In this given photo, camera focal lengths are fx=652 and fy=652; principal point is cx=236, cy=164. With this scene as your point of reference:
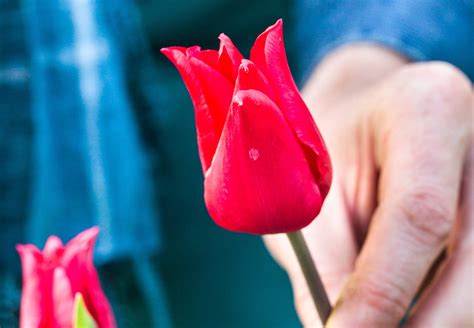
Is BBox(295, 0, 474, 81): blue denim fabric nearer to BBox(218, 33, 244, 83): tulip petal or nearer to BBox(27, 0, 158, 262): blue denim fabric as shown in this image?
BBox(27, 0, 158, 262): blue denim fabric

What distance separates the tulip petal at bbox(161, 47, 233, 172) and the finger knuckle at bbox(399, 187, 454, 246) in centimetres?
12

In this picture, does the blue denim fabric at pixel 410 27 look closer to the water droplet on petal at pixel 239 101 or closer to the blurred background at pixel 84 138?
the blurred background at pixel 84 138

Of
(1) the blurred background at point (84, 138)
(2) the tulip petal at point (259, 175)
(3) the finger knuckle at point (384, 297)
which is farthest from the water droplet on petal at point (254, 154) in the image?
(1) the blurred background at point (84, 138)

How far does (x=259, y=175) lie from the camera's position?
17cm

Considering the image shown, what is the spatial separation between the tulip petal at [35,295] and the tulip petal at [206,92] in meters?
0.06

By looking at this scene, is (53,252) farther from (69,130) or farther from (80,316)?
(69,130)

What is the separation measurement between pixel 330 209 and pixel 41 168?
284 millimetres

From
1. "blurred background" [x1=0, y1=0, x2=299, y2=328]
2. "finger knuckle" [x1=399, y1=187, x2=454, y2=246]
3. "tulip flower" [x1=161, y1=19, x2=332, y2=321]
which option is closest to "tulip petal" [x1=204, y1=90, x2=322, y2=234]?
"tulip flower" [x1=161, y1=19, x2=332, y2=321]

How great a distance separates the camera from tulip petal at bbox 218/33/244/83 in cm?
17

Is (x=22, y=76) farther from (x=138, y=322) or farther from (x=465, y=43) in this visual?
(x=465, y=43)

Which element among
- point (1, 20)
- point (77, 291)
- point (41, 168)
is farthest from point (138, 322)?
point (77, 291)

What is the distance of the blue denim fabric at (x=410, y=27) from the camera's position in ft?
1.62

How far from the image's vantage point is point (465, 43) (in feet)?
1.73

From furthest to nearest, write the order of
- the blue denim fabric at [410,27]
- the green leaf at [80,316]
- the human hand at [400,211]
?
the blue denim fabric at [410,27], the human hand at [400,211], the green leaf at [80,316]
